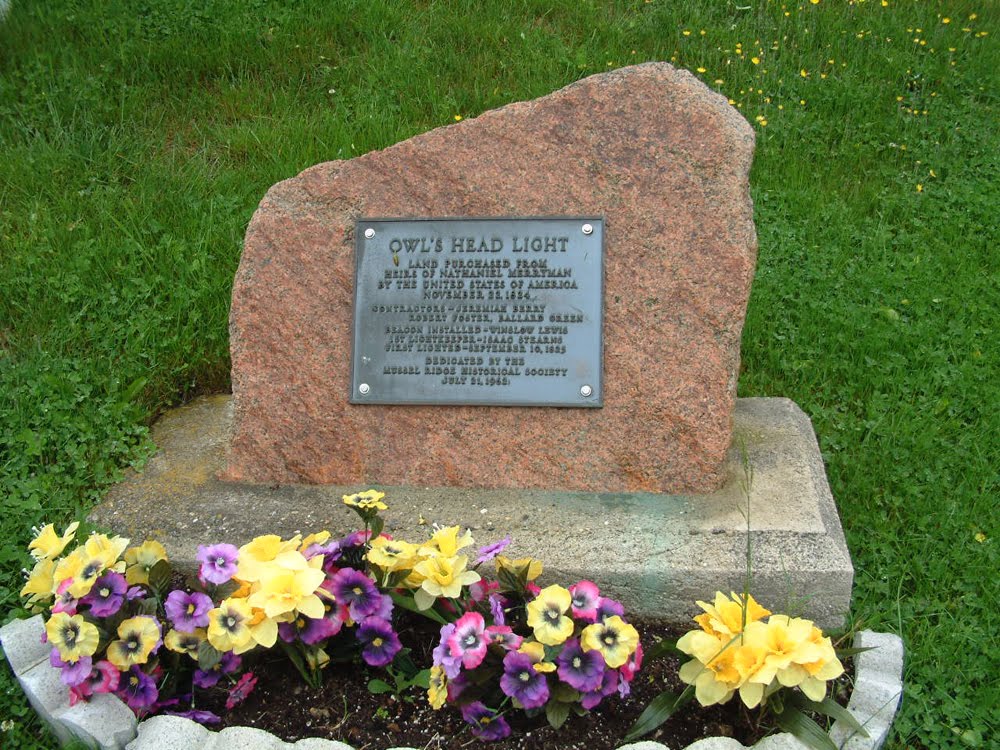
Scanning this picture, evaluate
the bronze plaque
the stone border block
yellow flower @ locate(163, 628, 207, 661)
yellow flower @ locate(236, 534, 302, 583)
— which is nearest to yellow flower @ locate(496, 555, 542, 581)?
yellow flower @ locate(236, 534, 302, 583)

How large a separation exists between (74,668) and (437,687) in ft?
2.70

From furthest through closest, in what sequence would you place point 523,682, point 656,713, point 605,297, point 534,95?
point 534,95
point 605,297
point 656,713
point 523,682

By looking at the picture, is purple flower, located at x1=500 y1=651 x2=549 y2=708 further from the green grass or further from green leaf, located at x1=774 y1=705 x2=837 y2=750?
the green grass

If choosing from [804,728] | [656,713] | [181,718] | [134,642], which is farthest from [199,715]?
[804,728]

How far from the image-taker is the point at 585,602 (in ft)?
7.70

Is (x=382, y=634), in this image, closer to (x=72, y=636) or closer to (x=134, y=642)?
(x=134, y=642)

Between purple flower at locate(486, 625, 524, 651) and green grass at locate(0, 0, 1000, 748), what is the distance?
1001 millimetres

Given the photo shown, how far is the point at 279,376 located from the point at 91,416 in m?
0.83

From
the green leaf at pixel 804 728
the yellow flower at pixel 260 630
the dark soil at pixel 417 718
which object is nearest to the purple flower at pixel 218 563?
the yellow flower at pixel 260 630

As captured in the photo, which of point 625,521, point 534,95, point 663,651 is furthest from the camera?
point 534,95

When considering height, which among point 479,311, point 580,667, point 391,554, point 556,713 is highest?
point 479,311

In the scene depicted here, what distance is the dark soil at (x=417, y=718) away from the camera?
2344mm

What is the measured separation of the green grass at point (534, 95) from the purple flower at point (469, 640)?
42.7 inches

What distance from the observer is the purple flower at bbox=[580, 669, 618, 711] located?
2273 millimetres
